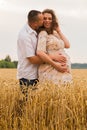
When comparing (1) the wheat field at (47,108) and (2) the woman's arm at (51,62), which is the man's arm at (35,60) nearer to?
(2) the woman's arm at (51,62)

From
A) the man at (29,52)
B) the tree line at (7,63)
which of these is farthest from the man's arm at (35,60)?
the tree line at (7,63)

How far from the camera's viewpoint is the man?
5.05m

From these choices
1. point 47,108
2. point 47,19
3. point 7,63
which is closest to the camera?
point 47,108

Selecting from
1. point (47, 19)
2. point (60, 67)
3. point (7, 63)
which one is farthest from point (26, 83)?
point (7, 63)

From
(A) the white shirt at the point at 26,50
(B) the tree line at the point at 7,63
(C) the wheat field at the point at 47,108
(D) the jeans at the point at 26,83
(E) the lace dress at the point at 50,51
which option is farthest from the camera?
(B) the tree line at the point at 7,63

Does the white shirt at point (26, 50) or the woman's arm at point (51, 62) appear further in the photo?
the white shirt at point (26, 50)

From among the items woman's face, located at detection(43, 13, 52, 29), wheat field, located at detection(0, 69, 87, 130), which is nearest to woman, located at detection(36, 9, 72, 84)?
woman's face, located at detection(43, 13, 52, 29)

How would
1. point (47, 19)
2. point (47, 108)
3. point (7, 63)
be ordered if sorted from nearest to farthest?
point (47, 108) < point (47, 19) < point (7, 63)

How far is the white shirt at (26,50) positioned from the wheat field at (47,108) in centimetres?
37

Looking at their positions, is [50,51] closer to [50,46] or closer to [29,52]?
[50,46]

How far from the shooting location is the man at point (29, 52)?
199 inches

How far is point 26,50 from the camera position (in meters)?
5.10

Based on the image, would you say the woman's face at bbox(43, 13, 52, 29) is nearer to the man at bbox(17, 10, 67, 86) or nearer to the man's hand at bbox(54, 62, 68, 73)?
the man at bbox(17, 10, 67, 86)

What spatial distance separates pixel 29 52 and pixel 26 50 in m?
0.04
